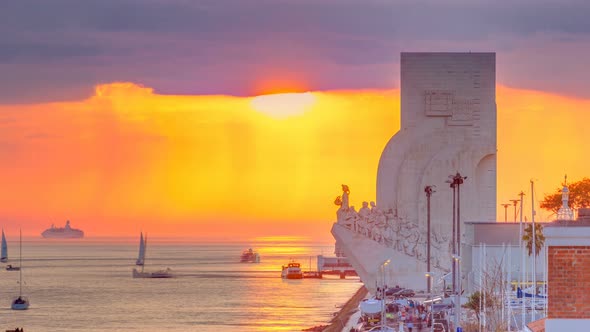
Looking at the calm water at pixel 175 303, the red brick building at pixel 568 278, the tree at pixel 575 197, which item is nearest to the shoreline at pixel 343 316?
the calm water at pixel 175 303

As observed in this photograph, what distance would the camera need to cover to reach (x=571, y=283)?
1858 cm

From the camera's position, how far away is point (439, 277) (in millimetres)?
88062

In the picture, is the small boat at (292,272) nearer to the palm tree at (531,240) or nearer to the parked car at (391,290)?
the parked car at (391,290)

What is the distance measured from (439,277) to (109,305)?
5407cm

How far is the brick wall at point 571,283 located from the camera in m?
18.5

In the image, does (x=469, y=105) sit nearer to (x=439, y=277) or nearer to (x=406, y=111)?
(x=406, y=111)

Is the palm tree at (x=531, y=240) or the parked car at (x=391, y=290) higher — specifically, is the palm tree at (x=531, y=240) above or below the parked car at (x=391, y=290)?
above

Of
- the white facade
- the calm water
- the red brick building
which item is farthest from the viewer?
the calm water

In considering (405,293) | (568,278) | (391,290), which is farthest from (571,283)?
(391,290)

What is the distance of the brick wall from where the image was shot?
18.5 meters

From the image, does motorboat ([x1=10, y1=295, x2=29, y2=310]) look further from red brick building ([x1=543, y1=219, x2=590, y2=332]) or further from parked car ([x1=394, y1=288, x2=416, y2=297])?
red brick building ([x1=543, y1=219, x2=590, y2=332])

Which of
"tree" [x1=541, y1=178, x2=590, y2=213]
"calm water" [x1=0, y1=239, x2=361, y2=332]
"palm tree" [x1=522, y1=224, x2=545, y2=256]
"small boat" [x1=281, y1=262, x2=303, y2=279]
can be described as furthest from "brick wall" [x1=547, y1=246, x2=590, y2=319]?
"small boat" [x1=281, y1=262, x2=303, y2=279]

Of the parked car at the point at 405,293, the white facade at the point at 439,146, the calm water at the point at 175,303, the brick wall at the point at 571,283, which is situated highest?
the white facade at the point at 439,146

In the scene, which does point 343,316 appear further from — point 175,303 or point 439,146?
point 175,303
